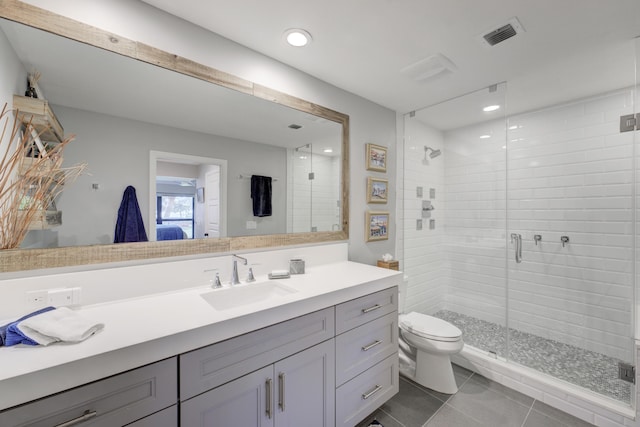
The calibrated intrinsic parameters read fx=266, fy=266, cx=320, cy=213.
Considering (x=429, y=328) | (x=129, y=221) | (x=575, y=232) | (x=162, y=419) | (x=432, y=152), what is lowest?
(x=429, y=328)

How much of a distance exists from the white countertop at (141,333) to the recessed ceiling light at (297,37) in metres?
1.51

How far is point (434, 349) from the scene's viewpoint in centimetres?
203

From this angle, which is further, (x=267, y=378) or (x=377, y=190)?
(x=377, y=190)

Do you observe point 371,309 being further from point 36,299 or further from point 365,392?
point 36,299

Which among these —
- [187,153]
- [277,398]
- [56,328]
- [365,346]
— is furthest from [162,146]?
[365,346]

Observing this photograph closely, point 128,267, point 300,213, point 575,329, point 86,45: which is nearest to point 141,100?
point 86,45

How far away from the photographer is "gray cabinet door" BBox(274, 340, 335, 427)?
4.07 feet

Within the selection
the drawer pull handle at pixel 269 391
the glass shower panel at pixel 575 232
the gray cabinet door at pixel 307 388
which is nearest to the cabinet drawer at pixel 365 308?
the gray cabinet door at pixel 307 388

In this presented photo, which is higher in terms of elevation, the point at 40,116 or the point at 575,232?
the point at 40,116

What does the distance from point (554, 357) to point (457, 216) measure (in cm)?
154

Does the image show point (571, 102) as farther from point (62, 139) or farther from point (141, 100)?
point (62, 139)

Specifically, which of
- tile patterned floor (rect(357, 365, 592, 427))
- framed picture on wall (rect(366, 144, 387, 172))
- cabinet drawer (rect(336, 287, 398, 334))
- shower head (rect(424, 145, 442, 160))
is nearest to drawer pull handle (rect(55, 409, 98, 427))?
cabinet drawer (rect(336, 287, 398, 334))

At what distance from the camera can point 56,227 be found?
1181mm

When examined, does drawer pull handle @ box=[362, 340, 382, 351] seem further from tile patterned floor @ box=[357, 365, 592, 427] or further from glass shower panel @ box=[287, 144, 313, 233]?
glass shower panel @ box=[287, 144, 313, 233]
